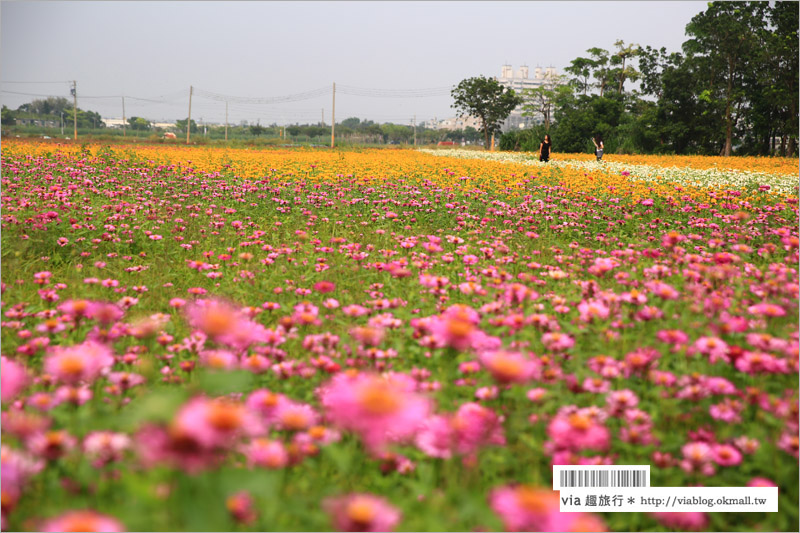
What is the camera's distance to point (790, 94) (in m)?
13.6

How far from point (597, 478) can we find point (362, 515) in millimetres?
771

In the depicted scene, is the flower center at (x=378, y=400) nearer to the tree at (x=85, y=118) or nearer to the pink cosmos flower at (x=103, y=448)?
the pink cosmos flower at (x=103, y=448)

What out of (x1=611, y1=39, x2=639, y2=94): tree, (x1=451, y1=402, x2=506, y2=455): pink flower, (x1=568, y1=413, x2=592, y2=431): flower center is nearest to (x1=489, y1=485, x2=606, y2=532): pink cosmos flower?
(x1=451, y1=402, x2=506, y2=455): pink flower

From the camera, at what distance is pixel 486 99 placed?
42719 millimetres

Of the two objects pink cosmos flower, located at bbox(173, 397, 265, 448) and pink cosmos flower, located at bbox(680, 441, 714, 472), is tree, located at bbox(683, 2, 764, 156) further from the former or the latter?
pink cosmos flower, located at bbox(173, 397, 265, 448)

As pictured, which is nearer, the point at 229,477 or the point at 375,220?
the point at 229,477

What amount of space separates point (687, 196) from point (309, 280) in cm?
537

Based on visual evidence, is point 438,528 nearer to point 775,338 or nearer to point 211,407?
point 211,407

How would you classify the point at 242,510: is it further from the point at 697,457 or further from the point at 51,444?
the point at 697,457

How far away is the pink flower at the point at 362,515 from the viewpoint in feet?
3.02

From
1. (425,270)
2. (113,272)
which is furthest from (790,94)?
(113,272)

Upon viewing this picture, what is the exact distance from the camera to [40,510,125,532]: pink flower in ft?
2.84

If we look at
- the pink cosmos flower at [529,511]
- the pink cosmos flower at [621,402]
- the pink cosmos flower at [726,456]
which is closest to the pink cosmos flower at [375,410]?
the pink cosmos flower at [529,511]

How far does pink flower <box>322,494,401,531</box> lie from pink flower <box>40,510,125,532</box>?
38 centimetres
